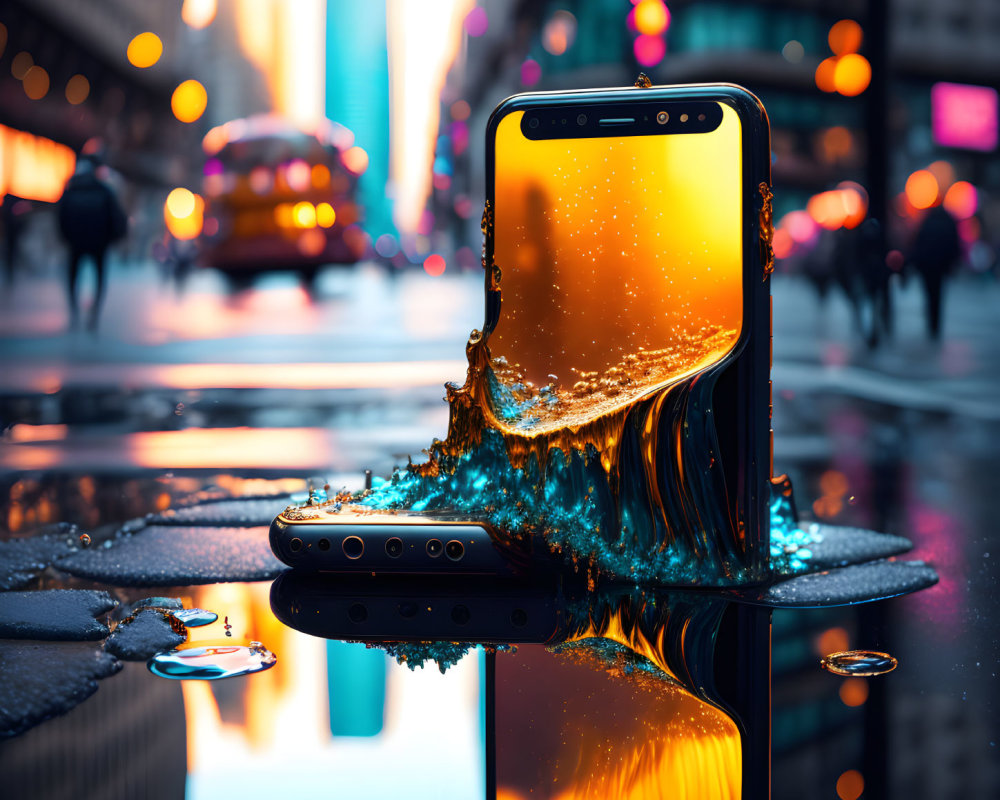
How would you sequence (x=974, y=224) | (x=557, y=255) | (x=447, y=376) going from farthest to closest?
(x=974, y=224)
(x=447, y=376)
(x=557, y=255)

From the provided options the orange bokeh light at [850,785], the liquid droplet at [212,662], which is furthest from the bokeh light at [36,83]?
the orange bokeh light at [850,785]

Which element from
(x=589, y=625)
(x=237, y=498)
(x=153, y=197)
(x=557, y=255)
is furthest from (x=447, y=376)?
(x=153, y=197)

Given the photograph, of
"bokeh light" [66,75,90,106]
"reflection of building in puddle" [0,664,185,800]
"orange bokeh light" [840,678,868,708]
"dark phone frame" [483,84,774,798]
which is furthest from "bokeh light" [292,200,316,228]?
"bokeh light" [66,75,90,106]

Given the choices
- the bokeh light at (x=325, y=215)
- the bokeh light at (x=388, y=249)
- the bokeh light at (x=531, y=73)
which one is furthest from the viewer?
the bokeh light at (x=531, y=73)

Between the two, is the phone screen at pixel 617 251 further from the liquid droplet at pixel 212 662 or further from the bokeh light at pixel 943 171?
the bokeh light at pixel 943 171

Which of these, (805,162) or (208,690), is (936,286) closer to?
(208,690)

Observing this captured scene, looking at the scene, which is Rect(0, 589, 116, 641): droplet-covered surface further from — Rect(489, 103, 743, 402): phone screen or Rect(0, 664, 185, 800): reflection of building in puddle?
Rect(489, 103, 743, 402): phone screen
